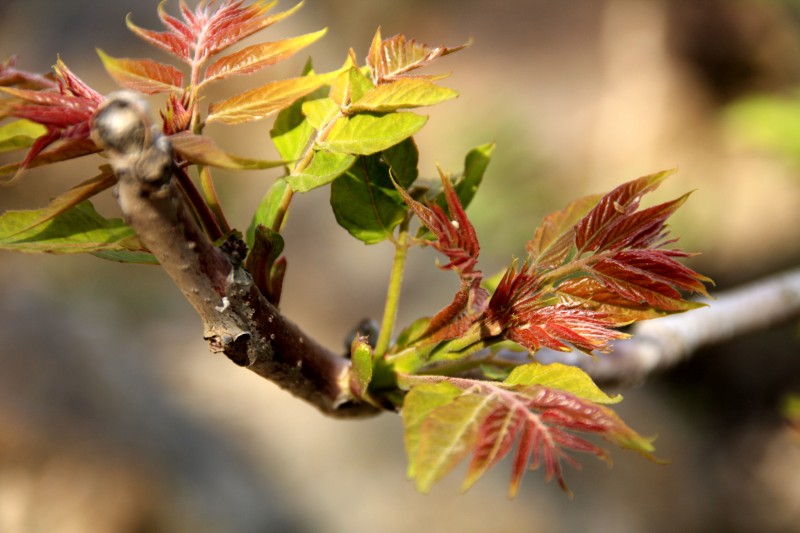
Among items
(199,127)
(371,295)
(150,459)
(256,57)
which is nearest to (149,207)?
(199,127)

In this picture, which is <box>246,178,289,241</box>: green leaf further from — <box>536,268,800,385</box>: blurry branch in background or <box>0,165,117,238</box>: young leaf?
<box>536,268,800,385</box>: blurry branch in background

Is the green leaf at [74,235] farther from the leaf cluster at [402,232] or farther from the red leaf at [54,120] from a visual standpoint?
the red leaf at [54,120]

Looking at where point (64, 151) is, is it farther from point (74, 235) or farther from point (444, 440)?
point (444, 440)

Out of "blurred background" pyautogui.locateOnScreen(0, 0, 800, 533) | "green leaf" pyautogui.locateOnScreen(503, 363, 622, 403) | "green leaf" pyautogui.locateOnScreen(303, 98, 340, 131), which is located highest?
"green leaf" pyautogui.locateOnScreen(303, 98, 340, 131)

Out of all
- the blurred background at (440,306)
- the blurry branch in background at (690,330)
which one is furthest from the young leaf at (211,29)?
the blurred background at (440,306)

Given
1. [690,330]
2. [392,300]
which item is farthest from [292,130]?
[690,330]

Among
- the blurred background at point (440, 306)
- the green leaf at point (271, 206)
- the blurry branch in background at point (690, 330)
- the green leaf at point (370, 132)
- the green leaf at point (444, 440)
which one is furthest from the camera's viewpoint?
the blurred background at point (440, 306)

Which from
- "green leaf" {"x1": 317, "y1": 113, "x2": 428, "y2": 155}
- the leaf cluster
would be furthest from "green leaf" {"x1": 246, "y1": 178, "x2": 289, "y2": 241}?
"green leaf" {"x1": 317, "y1": 113, "x2": 428, "y2": 155}
